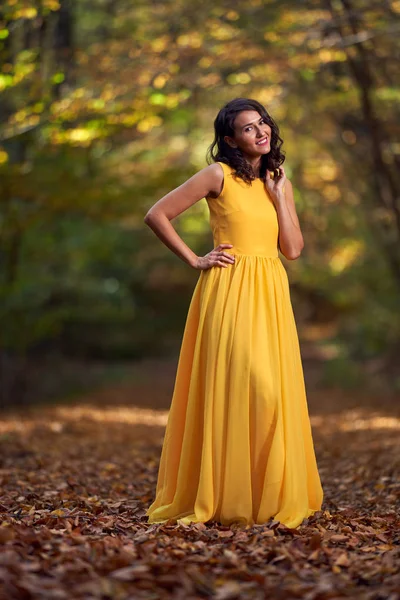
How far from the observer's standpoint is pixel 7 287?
12.0 m

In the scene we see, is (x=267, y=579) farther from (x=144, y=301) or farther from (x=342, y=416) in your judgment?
(x=144, y=301)

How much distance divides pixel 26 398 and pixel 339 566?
1240 centimetres

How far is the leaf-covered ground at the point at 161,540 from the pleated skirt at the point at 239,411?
15cm

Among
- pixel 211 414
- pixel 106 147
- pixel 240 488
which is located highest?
pixel 106 147

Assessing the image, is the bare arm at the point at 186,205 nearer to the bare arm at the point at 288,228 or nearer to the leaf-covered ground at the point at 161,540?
the bare arm at the point at 288,228

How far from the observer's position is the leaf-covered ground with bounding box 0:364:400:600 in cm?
319

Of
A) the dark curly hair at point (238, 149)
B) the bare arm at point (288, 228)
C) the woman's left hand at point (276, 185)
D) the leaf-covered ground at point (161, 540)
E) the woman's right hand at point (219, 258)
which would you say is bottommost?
the leaf-covered ground at point (161, 540)

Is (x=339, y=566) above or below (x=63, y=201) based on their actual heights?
below

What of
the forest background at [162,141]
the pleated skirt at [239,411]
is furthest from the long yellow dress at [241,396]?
the forest background at [162,141]

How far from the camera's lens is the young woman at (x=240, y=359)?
14.4ft

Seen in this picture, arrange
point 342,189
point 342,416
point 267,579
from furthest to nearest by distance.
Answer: point 342,189 → point 342,416 → point 267,579

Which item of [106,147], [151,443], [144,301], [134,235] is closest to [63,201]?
[106,147]

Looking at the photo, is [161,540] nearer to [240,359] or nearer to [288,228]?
[240,359]

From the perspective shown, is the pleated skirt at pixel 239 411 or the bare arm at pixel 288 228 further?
the bare arm at pixel 288 228
